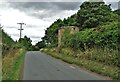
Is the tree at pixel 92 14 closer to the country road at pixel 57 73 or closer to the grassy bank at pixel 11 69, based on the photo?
the grassy bank at pixel 11 69

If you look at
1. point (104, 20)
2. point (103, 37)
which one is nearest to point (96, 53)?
point (103, 37)

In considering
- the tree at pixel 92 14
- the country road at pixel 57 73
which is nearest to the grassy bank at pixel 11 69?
the country road at pixel 57 73

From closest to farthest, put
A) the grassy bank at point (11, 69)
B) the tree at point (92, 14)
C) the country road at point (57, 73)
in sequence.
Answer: the grassy bank at point (11, 69)
the country road at point (57, 73)
the tree at point (92, 14)

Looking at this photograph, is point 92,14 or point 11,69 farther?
point 92,14

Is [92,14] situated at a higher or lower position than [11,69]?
higher

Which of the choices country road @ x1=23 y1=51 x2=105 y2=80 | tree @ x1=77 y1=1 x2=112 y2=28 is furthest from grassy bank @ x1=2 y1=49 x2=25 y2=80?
tree @ x1=77 y1=1 x2=112 y2=28

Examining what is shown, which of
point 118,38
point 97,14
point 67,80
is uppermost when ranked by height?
point 97,14

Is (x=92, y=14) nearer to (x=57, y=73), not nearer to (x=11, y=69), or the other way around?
(x=11, y=69)

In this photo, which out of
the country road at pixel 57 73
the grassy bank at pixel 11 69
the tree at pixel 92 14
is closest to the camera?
the grassy bank at pixel 11 69

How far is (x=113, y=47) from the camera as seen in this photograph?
23734 mm

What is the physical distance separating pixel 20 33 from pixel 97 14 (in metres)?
42.7

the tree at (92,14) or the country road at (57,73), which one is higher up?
the tree at (92,14)

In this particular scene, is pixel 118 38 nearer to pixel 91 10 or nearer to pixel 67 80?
pixel 67 80

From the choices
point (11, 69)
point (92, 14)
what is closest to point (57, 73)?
Result: point (11, 69)
